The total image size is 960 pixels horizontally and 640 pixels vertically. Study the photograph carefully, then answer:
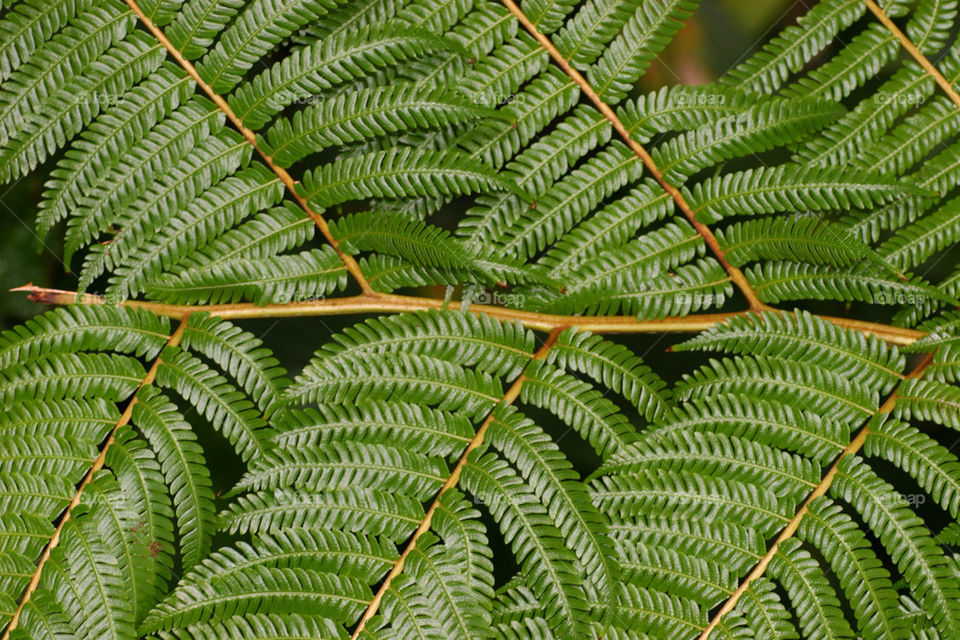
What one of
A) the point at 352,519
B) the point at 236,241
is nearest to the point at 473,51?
the point at 236,241

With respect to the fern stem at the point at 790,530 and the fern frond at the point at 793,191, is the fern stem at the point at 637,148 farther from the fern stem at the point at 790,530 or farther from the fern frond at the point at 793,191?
the fern stem at the point at 790,530

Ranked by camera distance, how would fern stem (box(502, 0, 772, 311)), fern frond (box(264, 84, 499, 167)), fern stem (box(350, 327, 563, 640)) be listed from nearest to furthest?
fern stem (box(350, 327, 563, 640))
fern frond (box(264, 84, 499, 167))
fern stem (box(502, 0, 772, 311))

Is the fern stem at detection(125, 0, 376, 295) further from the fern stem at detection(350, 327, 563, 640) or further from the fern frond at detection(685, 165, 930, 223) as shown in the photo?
the fern frond at detection(685, 165, 930, 223)

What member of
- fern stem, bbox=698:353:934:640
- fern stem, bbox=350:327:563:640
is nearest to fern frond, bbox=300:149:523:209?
fern stem, bbox=350:327:563:640

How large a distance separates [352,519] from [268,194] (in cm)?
76

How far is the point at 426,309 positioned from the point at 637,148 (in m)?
0.62

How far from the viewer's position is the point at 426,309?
67.6 inches

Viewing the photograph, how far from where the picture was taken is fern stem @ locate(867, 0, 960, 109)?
1.68 m

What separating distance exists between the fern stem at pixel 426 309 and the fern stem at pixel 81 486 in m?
0.16

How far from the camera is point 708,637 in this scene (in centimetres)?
146

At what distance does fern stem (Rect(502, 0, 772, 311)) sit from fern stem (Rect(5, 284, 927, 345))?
9 cm

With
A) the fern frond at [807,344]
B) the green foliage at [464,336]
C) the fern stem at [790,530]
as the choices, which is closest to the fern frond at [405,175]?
the green foliage at [464,336]

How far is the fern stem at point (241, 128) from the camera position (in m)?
1.62

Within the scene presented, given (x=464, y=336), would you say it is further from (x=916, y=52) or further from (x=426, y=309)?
(x=916, y=52)
